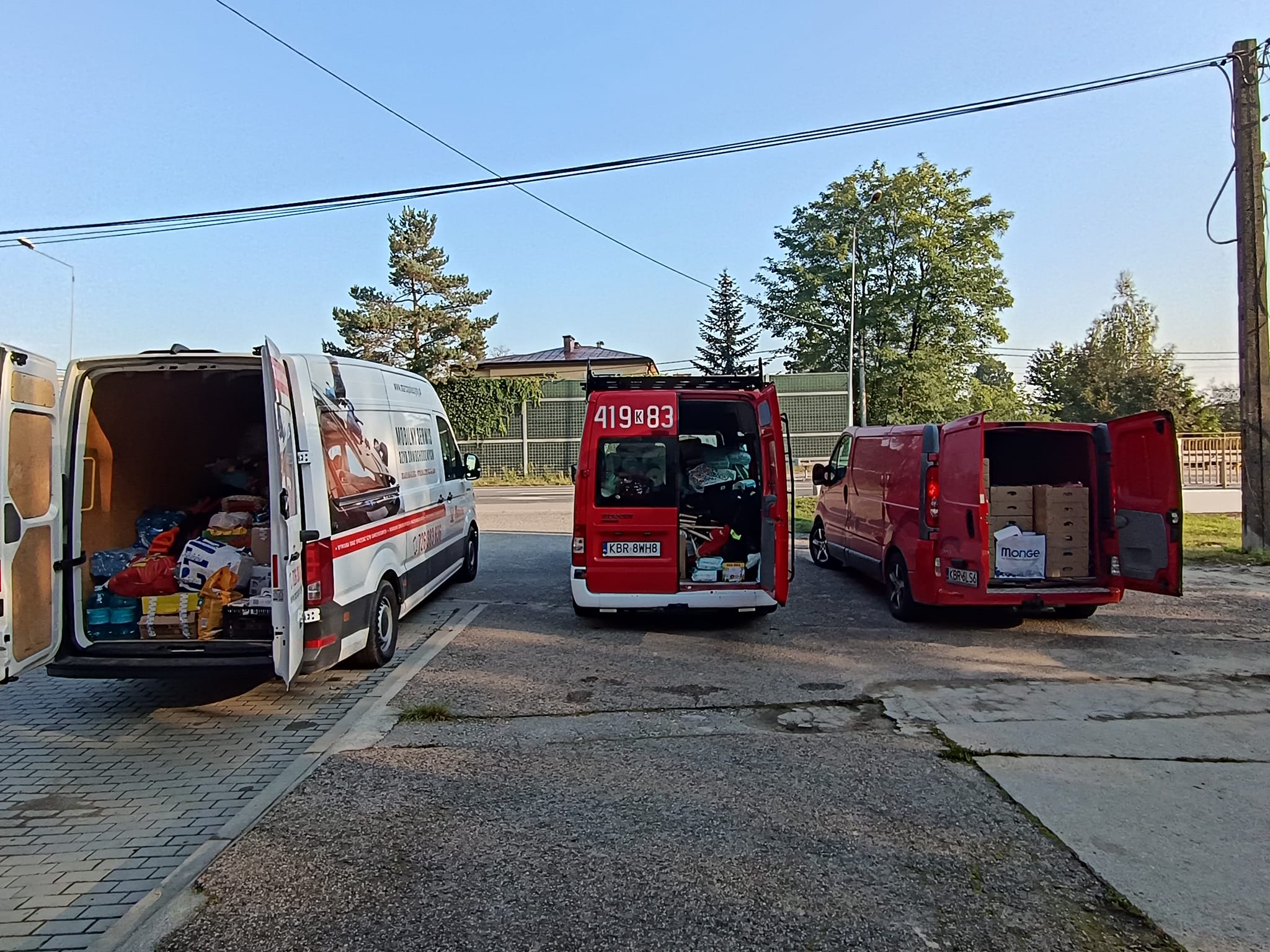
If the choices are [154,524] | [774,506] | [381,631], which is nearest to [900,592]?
[774,506]

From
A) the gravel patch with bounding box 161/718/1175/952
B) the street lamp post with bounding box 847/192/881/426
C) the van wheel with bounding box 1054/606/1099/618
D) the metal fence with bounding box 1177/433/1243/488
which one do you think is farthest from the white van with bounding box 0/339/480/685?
the metal fence with bounding box 1177/433/1243/488

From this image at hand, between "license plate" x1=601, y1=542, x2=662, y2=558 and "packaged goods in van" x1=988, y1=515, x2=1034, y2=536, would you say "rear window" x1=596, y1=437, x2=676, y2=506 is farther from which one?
"packaged goods in van" x1=988, y1=515, x2=1034, y2=536

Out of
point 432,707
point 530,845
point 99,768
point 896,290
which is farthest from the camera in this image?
point 896,290

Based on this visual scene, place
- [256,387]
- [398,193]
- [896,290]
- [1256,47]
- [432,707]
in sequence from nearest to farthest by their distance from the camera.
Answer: [432,707] → [256,387] → [1256,47] → [398,193] → [896,290]

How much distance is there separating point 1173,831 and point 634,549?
15.2ft

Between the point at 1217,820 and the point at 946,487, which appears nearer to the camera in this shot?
the point at 1217,820

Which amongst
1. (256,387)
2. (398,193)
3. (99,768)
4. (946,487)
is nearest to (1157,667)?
(946,487)

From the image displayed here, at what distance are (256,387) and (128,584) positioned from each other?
2.19m

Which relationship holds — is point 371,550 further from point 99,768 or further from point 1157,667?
point 1157,667

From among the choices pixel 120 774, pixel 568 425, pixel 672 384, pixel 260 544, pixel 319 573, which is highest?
pixel 568 425

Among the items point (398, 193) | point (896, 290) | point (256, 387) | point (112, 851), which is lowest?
point (112, 851)

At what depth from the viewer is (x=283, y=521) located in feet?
16.2

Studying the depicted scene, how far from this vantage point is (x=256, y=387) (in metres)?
7.17

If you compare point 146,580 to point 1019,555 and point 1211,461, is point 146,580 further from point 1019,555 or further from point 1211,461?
point 1211,461
